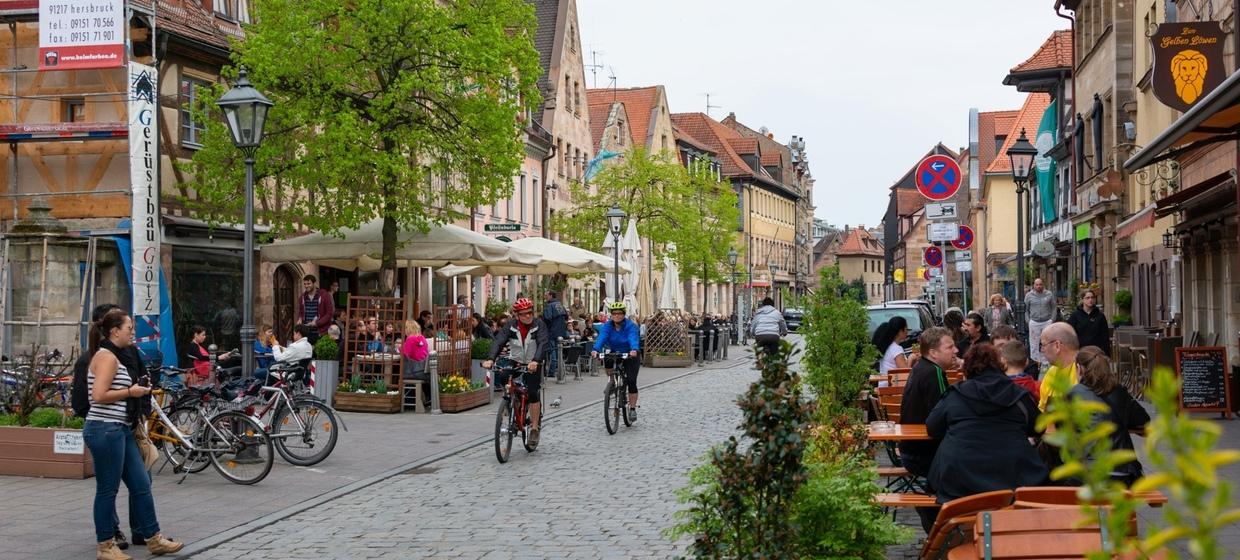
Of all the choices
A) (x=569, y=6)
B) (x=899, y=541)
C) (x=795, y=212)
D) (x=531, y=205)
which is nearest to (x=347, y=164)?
(x=899, y=541)

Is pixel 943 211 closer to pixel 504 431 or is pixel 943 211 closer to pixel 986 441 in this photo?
pixel 504 431

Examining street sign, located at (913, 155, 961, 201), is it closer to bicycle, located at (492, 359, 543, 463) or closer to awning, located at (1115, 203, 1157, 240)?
awning, located at (1115, 203, 1157, 240)

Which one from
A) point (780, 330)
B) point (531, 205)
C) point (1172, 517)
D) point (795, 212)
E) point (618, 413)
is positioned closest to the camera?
point (1172, 517)

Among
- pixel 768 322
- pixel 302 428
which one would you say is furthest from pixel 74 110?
pixel 768 322

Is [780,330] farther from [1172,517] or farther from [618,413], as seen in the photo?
[1172,517]

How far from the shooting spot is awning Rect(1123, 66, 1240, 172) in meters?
9.48

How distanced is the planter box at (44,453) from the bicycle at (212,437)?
671mm

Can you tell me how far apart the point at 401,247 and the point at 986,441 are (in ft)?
53.5

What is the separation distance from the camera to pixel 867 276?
165125mm

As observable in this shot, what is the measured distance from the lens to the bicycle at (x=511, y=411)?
14.0 m

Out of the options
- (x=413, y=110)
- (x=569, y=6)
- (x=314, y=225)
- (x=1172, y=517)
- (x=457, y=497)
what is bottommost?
(x=457, y=497)

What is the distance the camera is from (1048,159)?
4484 cm

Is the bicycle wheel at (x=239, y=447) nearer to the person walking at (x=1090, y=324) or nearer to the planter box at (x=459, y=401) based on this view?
the planter box at (x=459, y=401)

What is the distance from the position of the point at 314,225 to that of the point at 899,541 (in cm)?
1746
